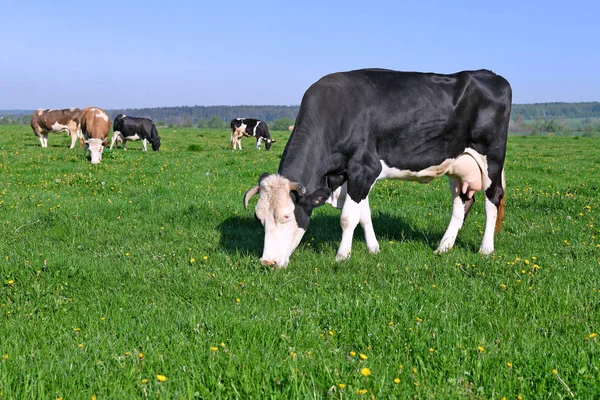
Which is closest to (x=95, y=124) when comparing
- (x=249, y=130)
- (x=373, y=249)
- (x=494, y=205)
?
(x=249, y=130)

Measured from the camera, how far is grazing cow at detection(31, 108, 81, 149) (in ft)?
103

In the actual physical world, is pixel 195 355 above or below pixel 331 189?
below

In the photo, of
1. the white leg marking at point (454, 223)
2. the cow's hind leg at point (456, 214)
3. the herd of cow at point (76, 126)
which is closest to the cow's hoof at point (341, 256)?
the white leg marking at point (454, 223)

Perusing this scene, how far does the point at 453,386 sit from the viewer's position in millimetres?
3580

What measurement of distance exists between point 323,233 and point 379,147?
6.66 ft

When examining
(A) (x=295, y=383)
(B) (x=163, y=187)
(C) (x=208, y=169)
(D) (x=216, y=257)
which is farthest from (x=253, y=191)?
(C) (x=208, y=169)

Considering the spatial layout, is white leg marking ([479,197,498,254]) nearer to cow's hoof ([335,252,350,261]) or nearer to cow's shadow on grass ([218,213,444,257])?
cow's shadow on grass ([218,213,444,257])

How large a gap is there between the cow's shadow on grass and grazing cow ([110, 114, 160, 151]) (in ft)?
74.9

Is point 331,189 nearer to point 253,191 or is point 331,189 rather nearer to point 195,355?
point 253,191

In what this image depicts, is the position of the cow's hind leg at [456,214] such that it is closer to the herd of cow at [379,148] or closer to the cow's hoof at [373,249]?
the herd of cow at [379,148]

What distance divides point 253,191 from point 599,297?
386cm

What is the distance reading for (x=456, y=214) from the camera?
8.60 metres

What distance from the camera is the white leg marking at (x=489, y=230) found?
7.88 meters

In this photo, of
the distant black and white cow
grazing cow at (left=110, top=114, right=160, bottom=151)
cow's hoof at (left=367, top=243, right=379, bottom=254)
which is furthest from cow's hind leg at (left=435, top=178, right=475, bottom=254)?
the distant black and white cow
